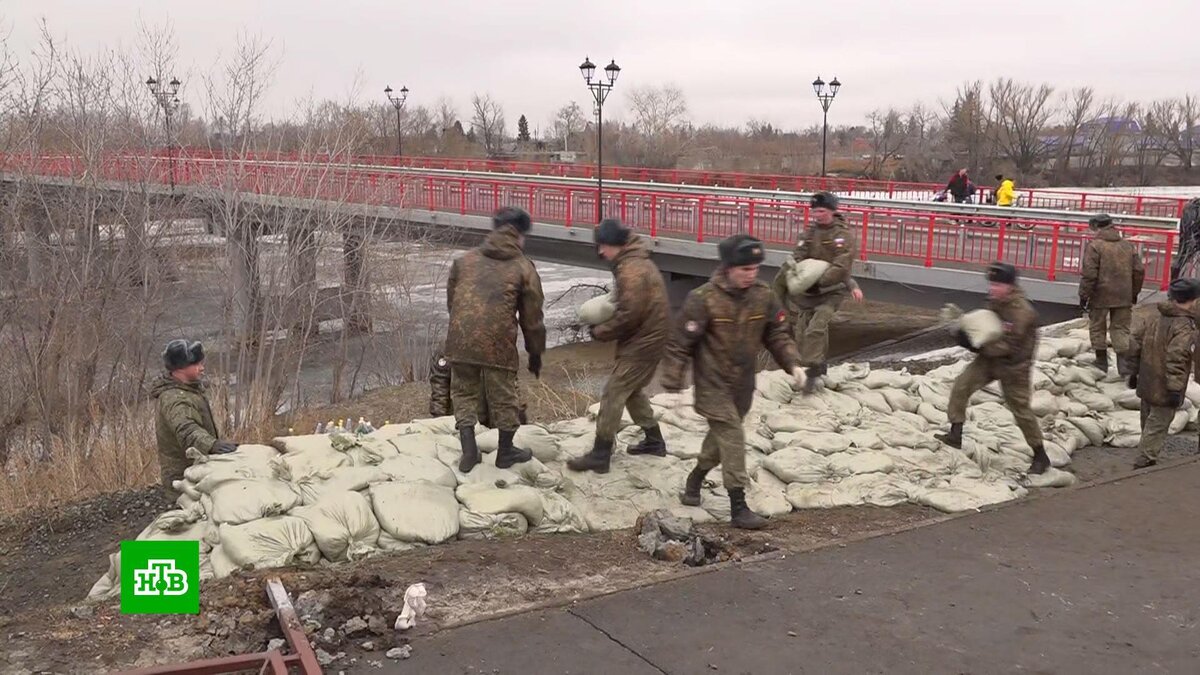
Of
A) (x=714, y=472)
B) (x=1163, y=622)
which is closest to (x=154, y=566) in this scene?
(x=714, y=472)

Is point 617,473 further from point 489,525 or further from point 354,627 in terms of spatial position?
point 354,627

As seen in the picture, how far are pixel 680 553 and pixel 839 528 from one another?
1205 mm

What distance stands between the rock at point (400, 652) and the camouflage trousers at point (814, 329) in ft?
15.3

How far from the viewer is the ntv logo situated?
409 centimetres

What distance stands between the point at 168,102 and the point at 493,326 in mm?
14847

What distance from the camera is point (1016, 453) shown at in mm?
6945

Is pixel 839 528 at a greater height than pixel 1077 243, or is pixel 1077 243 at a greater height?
pixel 1077 243

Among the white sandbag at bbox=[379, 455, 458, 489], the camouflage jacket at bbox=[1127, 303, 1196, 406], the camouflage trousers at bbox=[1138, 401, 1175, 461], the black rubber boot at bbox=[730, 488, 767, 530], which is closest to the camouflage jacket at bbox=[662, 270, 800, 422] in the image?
the black rubber boot at bbox=[730, 488, 767, 530]

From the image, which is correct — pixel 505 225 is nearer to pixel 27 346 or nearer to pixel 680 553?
pixel 680 553

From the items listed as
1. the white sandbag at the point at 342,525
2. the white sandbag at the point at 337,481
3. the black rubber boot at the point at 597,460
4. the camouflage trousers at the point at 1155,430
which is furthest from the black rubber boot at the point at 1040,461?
the white sandbag at the point at 342,525

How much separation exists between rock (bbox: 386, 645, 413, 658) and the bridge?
11.2m

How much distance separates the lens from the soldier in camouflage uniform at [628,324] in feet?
17.8

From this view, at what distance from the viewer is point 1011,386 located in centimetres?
623

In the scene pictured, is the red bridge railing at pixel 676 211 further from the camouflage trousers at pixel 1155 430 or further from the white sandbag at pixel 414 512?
the white sandbag at pixel 414 512
